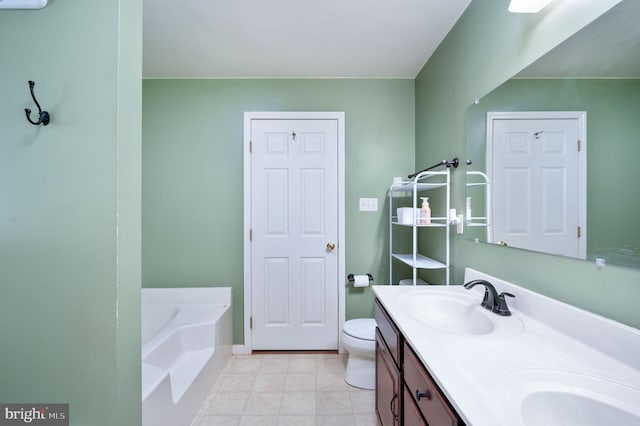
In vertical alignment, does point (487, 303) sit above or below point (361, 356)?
above

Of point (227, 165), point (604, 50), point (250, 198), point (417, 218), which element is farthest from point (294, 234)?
point (604, 50)

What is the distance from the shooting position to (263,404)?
155cm

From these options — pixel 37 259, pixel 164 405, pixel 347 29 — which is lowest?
pixel 164 405

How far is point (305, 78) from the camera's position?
217 centimetres

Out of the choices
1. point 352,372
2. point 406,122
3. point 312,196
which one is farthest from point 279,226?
point 406,122

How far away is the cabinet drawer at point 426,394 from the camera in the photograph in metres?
0.57

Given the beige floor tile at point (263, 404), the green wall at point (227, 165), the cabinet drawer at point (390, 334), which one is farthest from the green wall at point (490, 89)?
the beige floor tile at point (263, 404)

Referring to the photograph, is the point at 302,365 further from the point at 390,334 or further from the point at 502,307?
the point at 502,307

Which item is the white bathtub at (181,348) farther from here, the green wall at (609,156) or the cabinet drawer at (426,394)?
the green wall at (609,156)

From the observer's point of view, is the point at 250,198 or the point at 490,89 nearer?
the point at 490,89

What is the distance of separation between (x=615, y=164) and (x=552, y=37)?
0.54 meters

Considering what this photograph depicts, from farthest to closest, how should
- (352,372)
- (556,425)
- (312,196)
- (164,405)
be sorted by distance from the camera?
(312,196) → (352,372) → (164,405) → (556,425)

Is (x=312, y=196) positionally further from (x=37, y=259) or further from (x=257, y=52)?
(x=37, y=259)

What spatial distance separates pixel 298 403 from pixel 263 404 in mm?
226
